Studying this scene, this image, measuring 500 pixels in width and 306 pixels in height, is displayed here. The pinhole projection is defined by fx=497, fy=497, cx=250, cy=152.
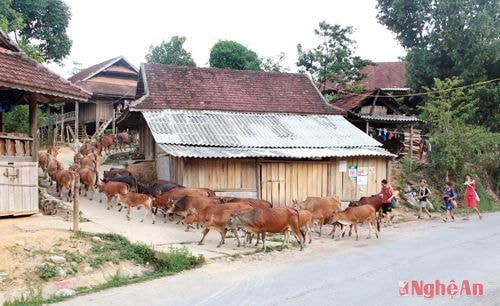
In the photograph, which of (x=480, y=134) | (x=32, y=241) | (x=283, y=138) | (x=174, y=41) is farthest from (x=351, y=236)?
(x=174, y=41)

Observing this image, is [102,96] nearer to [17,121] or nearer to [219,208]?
[17,121]

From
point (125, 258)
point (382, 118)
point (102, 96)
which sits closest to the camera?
point (125, 258)

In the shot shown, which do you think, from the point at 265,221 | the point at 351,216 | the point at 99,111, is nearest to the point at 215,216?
the point at 265,221

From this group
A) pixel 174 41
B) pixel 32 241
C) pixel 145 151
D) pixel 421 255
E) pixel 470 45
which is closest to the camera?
pixel 32 241

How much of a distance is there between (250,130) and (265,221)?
8.82m

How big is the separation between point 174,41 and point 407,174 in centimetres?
2517

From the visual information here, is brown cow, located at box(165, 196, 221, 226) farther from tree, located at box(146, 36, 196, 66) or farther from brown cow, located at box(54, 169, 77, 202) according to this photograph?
tree, located at box(146, 36, 196, 66)

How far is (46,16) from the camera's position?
122 feet

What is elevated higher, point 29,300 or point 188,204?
point 188,204

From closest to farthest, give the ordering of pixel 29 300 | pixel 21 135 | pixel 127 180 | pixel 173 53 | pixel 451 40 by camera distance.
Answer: pixel 29 300 → pixel 21 135 → pixel 127 180 → pixel 451 40 → pixel 173 53

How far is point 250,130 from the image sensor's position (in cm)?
2017

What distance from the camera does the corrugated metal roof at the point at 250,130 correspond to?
1836 centimetres

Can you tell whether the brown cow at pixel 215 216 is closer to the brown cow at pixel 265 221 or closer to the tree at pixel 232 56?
the brown cow at pixel 265 221

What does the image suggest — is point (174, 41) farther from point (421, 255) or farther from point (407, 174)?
point (421, 255)
